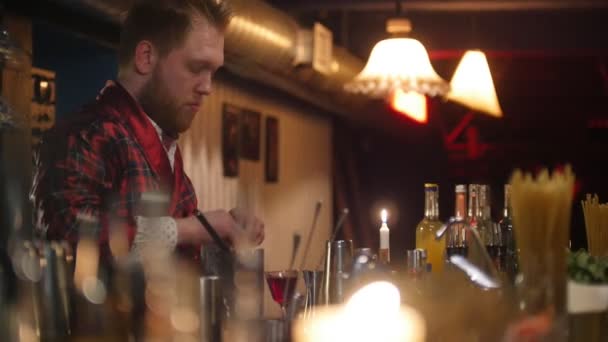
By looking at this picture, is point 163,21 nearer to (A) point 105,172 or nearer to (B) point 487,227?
(A) point 105,172

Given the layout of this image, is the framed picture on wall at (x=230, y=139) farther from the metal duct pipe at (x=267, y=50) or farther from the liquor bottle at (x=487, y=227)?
the liquor bottle at (x=487, y=227)

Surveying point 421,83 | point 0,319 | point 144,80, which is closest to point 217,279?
point 0,319

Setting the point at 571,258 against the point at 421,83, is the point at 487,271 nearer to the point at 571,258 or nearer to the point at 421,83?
the point at 571,258

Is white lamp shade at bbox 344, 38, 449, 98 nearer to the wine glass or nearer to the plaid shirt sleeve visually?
the plaid shirt sleeve

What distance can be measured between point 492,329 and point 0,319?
0.74 m

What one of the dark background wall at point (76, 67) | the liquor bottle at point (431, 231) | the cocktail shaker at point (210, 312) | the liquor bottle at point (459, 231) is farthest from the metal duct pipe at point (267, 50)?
the cocktail shaker at point (210, 312)

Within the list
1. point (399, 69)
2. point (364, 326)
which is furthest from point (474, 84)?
point (364, 326)

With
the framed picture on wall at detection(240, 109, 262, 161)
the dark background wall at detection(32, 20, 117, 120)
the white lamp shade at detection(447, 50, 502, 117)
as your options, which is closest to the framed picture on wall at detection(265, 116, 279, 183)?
the framed picture on wall at detection(240, 109, 262, 161)

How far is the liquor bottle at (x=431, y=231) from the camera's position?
2.79 m

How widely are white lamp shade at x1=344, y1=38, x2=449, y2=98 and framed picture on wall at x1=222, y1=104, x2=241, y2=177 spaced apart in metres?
2.13

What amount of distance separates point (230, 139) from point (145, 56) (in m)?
4.29

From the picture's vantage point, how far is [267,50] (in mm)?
5676

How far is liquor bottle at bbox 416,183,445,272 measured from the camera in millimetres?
2793

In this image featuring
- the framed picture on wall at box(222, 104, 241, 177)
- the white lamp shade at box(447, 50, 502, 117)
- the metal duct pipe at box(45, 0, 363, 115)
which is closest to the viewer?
the metal duct pipe at box(45, 0, 363, 115)
